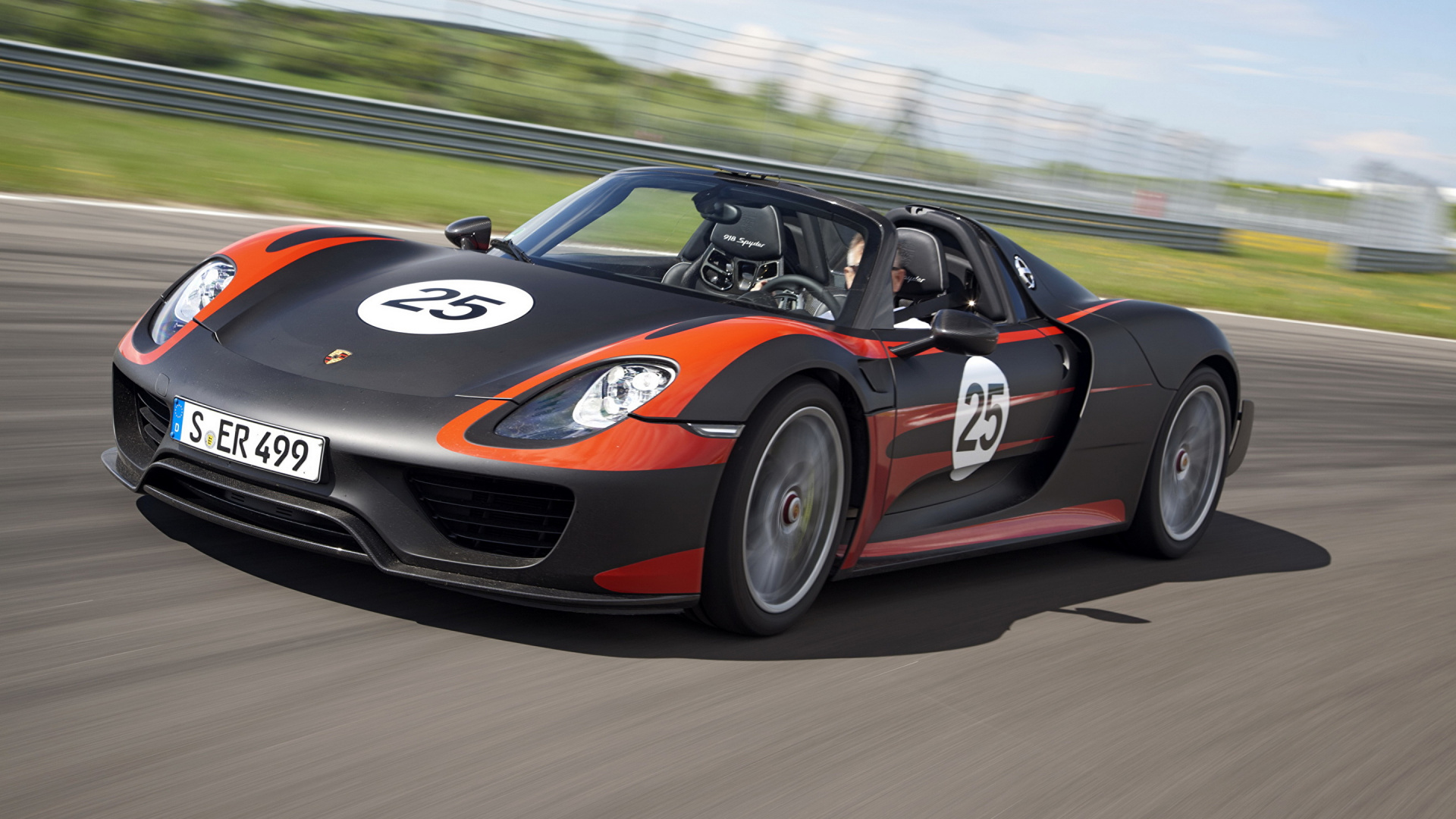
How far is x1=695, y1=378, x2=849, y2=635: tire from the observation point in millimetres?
3211

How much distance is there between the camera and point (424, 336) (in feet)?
11.1

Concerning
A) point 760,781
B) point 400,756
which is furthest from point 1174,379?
point 400,756

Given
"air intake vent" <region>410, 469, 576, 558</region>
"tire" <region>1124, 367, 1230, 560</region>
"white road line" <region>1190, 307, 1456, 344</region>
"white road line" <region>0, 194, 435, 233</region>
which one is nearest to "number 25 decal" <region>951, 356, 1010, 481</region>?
"tire" <region>1124, 367, 1230, 560</region>

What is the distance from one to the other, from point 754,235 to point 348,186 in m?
9.52

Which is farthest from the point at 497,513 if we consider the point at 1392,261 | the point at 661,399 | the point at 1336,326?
the point at 1392,261

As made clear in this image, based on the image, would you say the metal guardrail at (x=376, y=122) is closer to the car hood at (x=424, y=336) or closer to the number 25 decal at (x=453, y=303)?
the car hood at (x=424, y=336)

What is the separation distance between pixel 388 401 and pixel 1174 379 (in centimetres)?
304

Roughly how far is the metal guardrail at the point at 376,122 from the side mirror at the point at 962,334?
32.6 ft

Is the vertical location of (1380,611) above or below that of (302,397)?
below

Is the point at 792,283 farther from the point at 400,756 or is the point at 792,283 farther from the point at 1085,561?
the point at 400,756

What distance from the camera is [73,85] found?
45.5 ft

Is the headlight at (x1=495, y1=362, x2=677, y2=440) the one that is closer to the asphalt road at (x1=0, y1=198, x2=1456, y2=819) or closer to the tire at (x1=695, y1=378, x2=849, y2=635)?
the tire at (x1=695, y1=378, x2=849, y2=635)

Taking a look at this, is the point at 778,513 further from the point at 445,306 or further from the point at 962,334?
the point at 445,306

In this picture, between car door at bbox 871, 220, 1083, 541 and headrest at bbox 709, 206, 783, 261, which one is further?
headrest at bbox 709, 206, 783, 261
